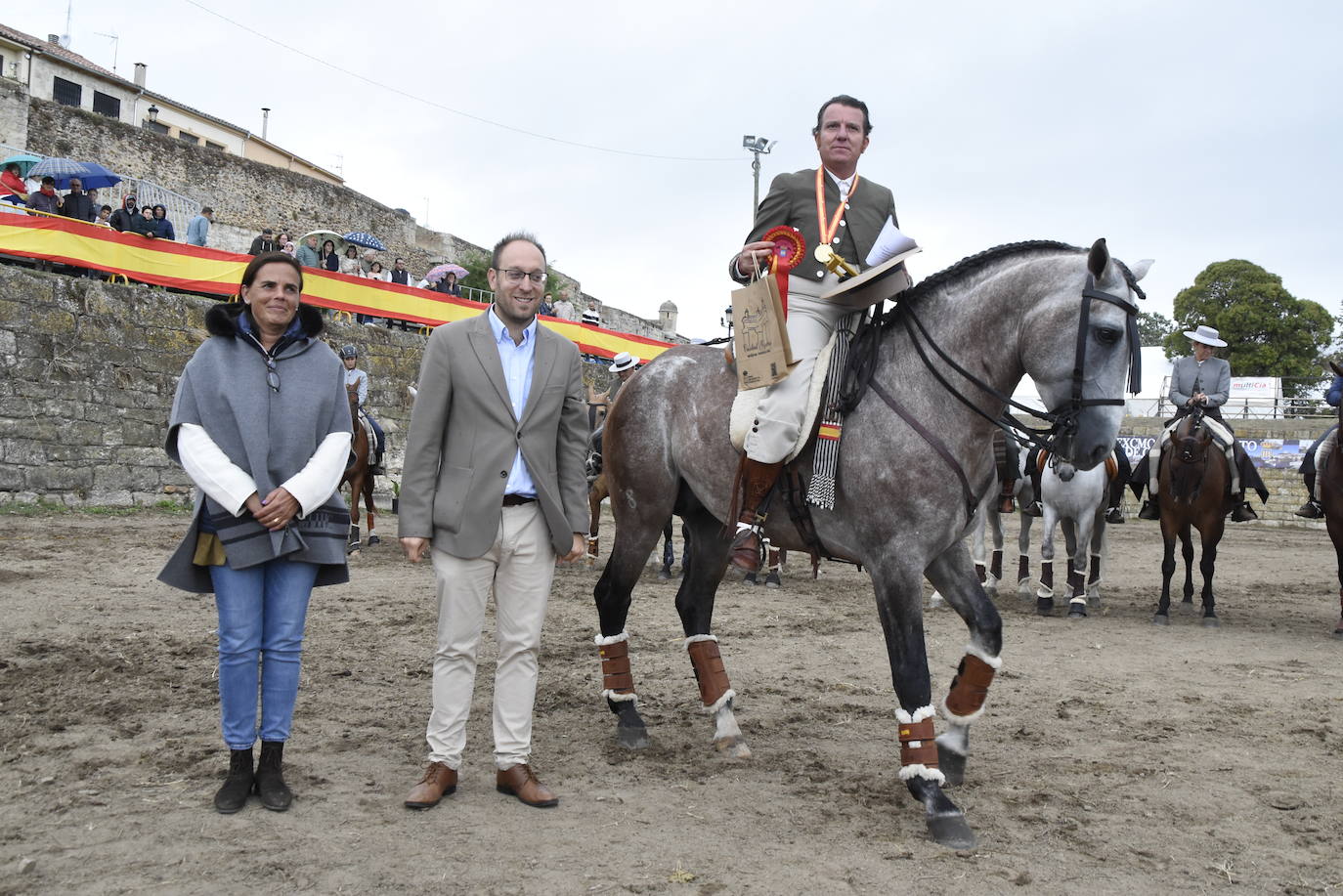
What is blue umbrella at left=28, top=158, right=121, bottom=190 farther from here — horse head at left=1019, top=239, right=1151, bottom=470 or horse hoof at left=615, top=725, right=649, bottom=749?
horse head at left=1019, top=239, right=1151, bottom=470

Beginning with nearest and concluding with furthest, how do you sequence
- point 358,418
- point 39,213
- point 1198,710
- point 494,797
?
point 494,797 → point 1198,710 → point 358,418 → point 39,213

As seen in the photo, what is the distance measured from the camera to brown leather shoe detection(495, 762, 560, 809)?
3.88 metres

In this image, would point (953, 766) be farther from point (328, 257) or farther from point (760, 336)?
point (328, 257)

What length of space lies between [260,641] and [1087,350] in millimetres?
3488

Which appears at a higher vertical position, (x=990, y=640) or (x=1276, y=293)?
(x=1276, y=293)

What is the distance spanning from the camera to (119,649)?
6.11 m

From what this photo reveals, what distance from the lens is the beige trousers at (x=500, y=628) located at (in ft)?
12.8

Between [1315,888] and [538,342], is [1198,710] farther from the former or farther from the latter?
[538,342]

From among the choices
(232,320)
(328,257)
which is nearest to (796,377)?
(232,320)

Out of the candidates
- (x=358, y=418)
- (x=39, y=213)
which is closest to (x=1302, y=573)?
(x=358, y=418)

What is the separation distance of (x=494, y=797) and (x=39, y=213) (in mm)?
12968

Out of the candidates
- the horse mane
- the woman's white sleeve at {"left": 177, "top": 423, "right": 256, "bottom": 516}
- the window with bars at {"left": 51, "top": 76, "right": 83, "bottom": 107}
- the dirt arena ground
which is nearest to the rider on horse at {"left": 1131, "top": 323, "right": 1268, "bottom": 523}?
the dirt arena ground

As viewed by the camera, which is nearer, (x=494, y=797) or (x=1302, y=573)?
(x=494, y=797)

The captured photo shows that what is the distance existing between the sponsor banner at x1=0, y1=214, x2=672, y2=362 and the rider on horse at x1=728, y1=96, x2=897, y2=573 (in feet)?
26.3
